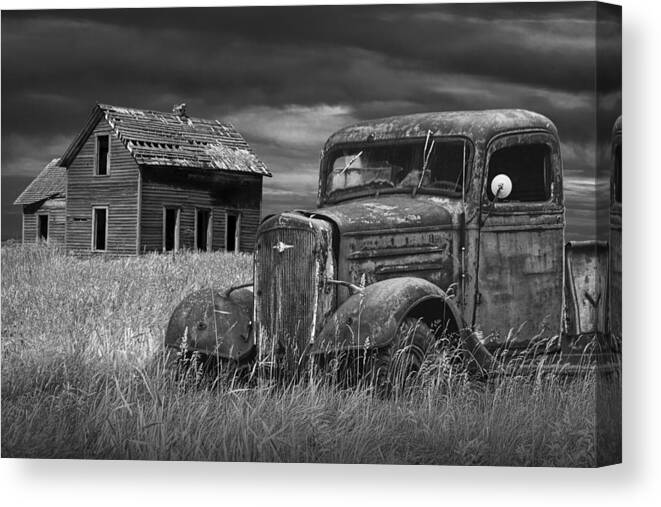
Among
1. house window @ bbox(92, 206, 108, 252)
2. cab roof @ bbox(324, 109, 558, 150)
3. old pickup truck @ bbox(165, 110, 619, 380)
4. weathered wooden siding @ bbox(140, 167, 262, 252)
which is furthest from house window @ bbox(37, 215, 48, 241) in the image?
cab roof @ bbox(324, 109, 558, 150)

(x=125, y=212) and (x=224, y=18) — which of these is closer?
(x=224, y=18)

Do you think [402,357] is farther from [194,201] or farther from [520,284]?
[194,201]

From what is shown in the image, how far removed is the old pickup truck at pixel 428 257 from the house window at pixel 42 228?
1236 mm

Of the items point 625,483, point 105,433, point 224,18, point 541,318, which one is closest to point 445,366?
point 541,318

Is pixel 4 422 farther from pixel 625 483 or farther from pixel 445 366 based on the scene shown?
pixel 625 483

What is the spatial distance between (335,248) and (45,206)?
2.45 m

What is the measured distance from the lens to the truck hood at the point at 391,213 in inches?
289

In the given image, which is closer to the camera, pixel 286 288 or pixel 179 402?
pixel 286 288

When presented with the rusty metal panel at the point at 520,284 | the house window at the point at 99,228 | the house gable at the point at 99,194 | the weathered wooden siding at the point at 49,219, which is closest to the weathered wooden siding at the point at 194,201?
the house gable at the point at 99,194

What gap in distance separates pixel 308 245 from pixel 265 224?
1.28 feet

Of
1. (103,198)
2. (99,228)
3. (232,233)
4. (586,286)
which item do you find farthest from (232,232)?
(586,286)

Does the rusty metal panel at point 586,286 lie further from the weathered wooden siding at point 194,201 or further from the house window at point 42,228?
the house window at point 42,228

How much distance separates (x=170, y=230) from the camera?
28.8 ft

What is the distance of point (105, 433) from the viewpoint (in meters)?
7.87
